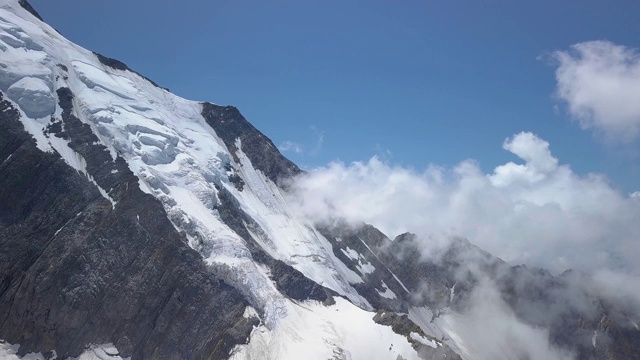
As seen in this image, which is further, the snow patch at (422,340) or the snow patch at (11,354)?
the snow patch at (422,340)

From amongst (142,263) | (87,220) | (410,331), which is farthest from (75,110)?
(410,331)

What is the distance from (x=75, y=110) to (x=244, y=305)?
85.4m

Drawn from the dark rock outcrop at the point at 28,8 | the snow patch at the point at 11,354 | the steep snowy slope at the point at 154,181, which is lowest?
the snow patch at the point at 11,354

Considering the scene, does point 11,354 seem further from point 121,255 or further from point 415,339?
point 415,339

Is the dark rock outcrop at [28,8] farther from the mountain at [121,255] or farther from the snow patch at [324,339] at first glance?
the snow patch at [324,339]

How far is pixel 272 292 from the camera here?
155 meters

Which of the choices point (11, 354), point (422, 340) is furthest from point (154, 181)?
point (422, 340)

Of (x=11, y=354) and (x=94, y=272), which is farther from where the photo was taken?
(x=94, y=272)

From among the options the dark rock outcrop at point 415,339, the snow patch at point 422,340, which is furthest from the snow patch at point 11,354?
the snow patch at point 422,340

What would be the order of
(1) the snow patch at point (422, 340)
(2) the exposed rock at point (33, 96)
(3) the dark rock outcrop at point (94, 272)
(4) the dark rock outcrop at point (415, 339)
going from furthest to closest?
(1) the snow patch at point (422, 340) < (2) the exposed rock at point (33, 96) < (4) the dark rock outcrop at point (415, 339) < (3) the dark rock outcrop at point (94, 272)

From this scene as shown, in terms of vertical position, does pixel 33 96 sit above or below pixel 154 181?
above

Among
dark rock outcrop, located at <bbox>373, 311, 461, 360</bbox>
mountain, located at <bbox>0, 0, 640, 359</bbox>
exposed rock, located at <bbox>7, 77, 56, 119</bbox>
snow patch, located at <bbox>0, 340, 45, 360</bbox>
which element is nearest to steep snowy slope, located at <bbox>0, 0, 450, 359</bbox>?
exposed rock, located at <bbox>7, 77, 56, 119</bbox>

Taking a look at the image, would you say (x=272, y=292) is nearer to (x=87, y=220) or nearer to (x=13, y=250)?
(x=87, y=220)

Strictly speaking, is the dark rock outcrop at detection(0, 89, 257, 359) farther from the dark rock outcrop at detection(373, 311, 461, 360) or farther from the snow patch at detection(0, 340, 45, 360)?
the dark rock outcrop at detection(373, 311, 461, 360)
